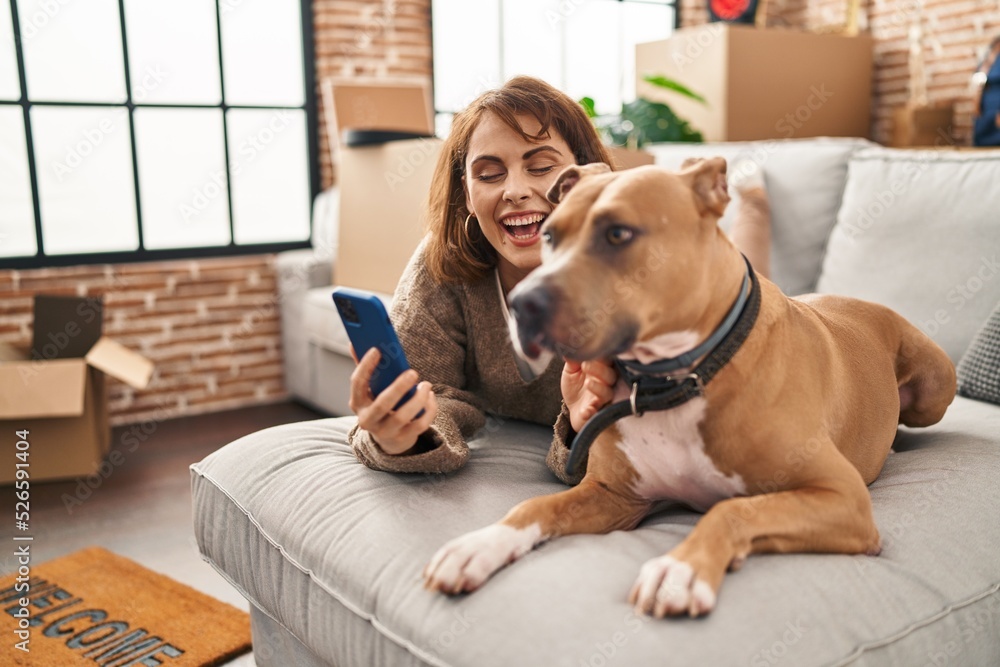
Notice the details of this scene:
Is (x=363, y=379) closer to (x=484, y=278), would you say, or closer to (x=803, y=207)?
(x=484, y=278)

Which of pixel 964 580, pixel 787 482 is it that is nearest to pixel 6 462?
pixel 787 482

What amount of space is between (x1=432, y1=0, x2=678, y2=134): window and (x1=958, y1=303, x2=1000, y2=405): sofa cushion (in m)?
3.01

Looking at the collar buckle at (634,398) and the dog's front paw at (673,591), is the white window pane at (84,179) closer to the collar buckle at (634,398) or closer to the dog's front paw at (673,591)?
the collar buckle at (634,398)

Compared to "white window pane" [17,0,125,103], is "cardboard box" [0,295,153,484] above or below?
below

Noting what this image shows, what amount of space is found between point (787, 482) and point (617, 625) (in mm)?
353

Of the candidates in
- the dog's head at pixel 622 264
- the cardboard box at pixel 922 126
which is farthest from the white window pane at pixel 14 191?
the cardboard box at pixel 922 126

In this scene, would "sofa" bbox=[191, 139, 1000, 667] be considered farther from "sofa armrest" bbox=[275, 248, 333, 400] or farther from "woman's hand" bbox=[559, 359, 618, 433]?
"sofa armrest" bbox=[275, 248, 333, 400]

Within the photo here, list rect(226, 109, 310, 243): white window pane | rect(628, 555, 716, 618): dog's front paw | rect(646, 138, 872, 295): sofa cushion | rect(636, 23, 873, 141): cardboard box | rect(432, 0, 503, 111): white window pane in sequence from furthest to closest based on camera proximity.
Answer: rect(432, 0, 503, 111): white window pane, rect(636, 23, 873, 141): cardboard box, rect(226, 109, 310, 243): white window pane, rect(646, 138, 872, 295): sofa cushion, rect(628, 555, 716, 618): dog's front paw

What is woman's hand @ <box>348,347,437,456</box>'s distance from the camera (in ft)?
4.38

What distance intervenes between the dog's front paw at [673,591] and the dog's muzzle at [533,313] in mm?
321

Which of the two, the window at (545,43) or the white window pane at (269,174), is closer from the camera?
the white window pane at (269,174)

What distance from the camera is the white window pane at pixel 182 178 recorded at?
399 centimetres

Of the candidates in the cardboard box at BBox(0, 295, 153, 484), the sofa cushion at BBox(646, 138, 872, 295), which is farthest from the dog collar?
the cardboard box at BBox(0, 295, 153, 484)

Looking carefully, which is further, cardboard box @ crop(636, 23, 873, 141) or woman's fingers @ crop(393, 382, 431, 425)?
cardboard box @ crop(636, 23, 873, 141)
